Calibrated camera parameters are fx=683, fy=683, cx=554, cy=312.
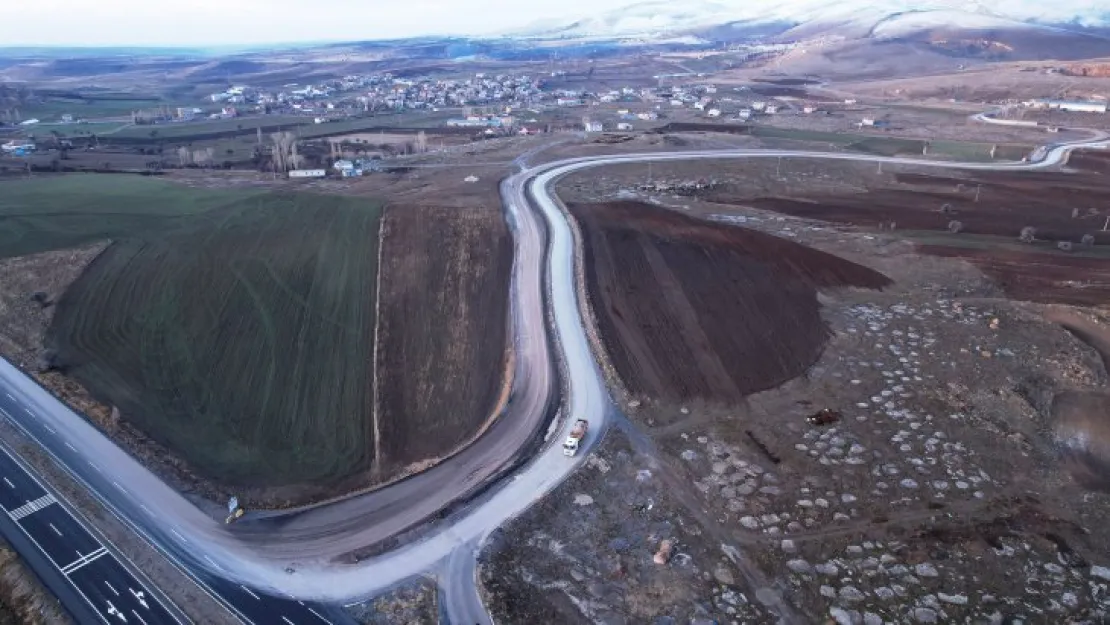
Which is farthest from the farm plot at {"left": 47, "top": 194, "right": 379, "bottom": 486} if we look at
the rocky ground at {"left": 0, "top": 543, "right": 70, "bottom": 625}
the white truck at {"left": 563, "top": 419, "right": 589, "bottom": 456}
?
the white truck at {"left": 563, "top": 419, "right": 589, "bottom": 456}

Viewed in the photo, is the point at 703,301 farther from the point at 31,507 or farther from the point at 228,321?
the point at 31,507

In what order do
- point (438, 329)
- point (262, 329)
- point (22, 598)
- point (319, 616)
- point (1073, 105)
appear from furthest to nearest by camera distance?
point (1073, 105)
point (438, 329)
point (262, 329)
point (22, 598)
point (319, 616)

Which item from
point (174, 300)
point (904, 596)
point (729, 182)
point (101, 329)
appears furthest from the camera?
point (729, 182)

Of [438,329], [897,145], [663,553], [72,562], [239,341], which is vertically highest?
[897,145]

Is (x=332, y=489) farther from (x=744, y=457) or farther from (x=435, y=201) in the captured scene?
(x=435, y=201)

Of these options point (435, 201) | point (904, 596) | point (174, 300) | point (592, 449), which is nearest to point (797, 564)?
point (904, 596)

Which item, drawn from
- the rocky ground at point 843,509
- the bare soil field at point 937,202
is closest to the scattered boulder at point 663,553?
the rocky ground at point 843,509

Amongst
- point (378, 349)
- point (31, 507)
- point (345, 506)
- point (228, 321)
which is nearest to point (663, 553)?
point (345, 506)
